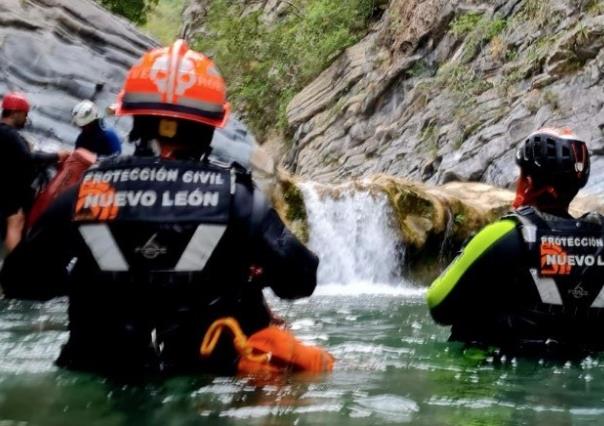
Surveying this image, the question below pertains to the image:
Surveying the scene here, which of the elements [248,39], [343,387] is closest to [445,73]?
[248,39]

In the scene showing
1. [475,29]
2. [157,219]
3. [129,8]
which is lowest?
[157,219]

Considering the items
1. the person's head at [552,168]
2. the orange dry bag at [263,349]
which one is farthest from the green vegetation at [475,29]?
the orange dry bag at [263,349]

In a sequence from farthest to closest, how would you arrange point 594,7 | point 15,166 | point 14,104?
point 594,7 < point 14,104 < point 15,166

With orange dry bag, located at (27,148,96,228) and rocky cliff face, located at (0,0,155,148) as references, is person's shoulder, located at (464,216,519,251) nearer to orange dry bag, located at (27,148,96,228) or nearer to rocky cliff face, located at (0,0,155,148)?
orange dry bag, located at (27,148,96,228)

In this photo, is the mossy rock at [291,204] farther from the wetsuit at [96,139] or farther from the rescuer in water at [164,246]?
the rescuer in water at [164,246]

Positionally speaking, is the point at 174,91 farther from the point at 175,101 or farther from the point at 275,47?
the point at 275,47

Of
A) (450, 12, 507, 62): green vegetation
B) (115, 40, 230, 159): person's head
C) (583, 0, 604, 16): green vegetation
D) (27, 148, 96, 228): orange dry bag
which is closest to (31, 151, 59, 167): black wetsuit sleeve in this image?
(27, 148, 96, 228): orange dry bag

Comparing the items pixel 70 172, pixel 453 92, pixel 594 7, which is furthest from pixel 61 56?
pixel 594 7

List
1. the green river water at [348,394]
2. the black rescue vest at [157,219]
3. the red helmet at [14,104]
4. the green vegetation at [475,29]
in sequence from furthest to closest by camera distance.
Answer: the green vegetation at [475,29]
the red helmet at [14,104]
the black rescue vest at [157,219]
the green river water at [348,394]

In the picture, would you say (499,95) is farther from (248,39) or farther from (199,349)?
(199,349)

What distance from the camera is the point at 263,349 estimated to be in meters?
3.39

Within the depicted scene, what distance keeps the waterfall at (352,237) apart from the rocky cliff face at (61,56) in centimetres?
343

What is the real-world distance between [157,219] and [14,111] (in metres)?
4.26

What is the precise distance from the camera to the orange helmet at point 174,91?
3.17 metres
